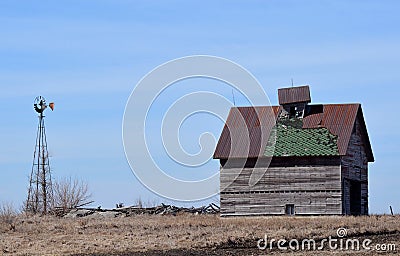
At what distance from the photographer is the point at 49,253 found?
24.5 m

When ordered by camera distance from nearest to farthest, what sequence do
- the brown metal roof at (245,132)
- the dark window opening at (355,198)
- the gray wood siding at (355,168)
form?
1. the gray wood siding at (355,168)
2. the brown metal roof at (245,132)
3. the dark window opening at (355,198)

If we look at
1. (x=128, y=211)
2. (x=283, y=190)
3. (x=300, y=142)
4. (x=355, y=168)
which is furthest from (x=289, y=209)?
(x=128, y=211)

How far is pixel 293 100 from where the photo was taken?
48.6 metres

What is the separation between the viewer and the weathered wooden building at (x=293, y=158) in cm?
4525

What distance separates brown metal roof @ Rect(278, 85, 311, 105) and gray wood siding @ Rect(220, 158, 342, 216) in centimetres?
470

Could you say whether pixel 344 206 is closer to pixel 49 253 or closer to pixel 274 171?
pixel 274 171

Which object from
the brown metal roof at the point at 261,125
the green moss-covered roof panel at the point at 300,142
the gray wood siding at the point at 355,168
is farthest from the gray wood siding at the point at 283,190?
the brown metal roof at the point at 261,125

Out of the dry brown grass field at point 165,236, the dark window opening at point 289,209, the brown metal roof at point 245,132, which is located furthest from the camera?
the brown metal roof at point 245,132

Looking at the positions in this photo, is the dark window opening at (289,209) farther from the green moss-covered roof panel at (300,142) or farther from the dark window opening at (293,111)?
the dark window opening at (293,111)

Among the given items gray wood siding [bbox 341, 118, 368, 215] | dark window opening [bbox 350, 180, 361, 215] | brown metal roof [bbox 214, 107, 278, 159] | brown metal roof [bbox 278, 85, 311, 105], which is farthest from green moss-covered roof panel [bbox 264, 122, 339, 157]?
dark window opening [bbox 350, 180, 361, 215]

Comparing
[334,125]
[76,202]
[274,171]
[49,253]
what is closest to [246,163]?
[274,171]

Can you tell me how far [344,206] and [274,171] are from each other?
4556mm

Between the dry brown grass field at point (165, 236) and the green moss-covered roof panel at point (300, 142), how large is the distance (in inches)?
354

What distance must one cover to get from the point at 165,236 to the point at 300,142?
18.6 meters
